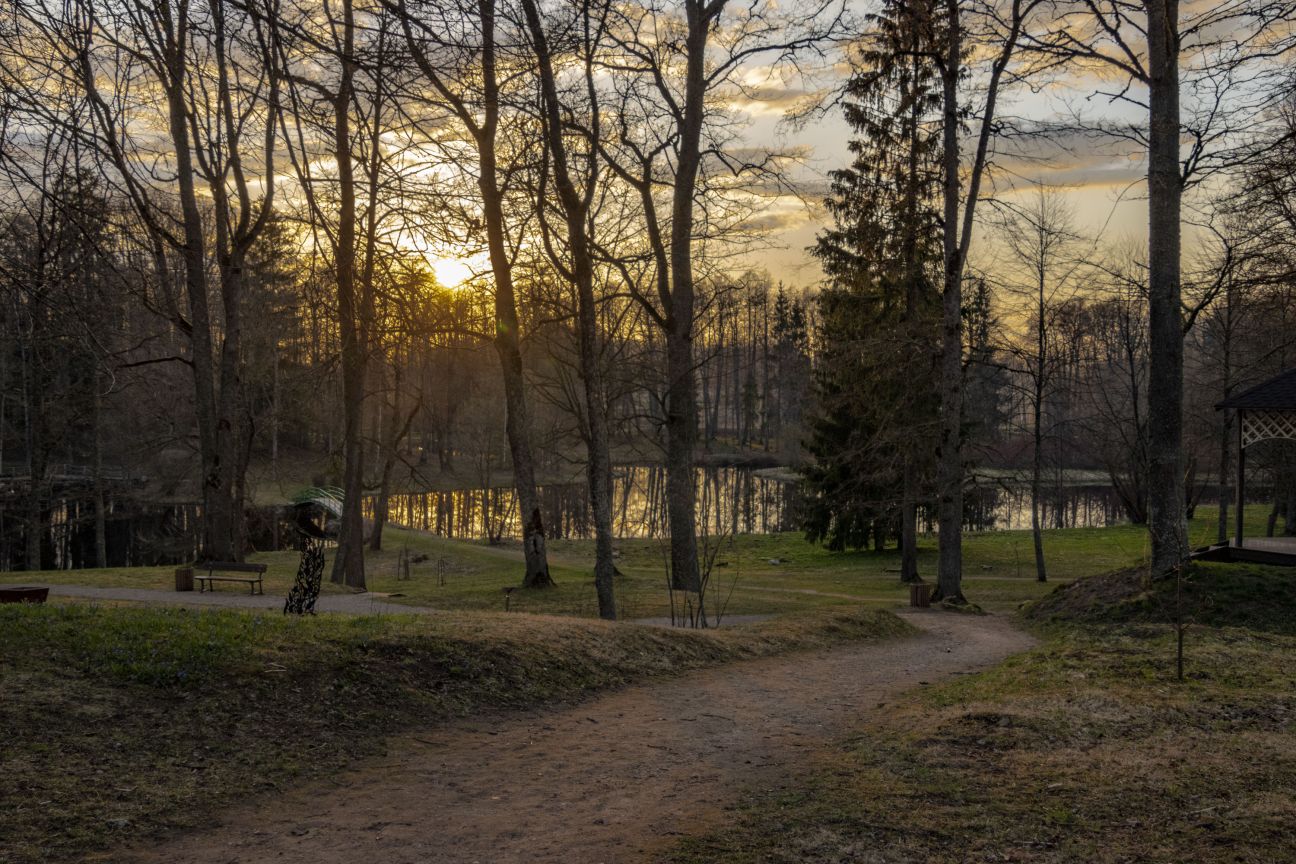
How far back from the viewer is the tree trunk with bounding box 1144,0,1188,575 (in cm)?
1334

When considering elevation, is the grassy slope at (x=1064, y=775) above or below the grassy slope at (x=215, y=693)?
below

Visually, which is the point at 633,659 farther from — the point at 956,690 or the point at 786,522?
the point at 786,522

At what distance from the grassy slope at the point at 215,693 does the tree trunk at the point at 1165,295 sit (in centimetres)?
800

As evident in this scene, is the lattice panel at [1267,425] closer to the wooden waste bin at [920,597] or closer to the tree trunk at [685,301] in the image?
the wooden waste bin at [920,597]

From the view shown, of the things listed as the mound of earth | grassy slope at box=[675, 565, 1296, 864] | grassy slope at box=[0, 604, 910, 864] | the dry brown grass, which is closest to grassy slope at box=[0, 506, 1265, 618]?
grassy slope at box=[0, 604, 910, 864]

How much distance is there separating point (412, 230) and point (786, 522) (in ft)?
128

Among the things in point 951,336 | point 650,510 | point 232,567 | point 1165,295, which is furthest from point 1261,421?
point 650,510

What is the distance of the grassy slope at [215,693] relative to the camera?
518cm

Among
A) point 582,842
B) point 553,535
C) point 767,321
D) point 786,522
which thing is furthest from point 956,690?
point 767,321

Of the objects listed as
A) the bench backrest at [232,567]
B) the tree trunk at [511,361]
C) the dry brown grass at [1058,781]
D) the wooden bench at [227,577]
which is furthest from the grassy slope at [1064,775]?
the bench backrest at [232,567]

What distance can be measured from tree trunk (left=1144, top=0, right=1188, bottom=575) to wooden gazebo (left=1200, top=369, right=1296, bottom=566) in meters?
2.85

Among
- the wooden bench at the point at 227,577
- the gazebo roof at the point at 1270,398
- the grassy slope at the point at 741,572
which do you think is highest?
the gazebo roof at the point at 1270,398

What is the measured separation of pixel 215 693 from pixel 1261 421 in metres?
17.6

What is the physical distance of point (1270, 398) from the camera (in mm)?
16656
